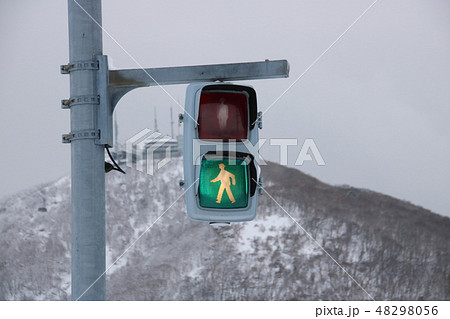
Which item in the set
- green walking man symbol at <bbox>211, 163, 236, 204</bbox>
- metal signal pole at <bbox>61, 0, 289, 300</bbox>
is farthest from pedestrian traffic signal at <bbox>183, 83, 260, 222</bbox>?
metal signal pole at <bbox>61, 0, 289, 300</bbox>

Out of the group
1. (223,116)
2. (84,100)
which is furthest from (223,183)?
(84,100)

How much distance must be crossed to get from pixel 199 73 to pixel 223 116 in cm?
29

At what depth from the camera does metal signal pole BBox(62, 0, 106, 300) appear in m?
4.05

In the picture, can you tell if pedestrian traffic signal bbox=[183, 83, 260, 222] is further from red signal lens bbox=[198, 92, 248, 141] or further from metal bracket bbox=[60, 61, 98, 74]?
metal bracket bbox=[60, 61, 98, 74]

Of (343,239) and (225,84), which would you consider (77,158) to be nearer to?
(225,84)

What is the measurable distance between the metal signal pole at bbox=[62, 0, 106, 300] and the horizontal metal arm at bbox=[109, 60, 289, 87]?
19 centimetres

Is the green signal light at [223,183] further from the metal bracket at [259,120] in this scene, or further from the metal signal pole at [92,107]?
the metal signal pole at [92,107]

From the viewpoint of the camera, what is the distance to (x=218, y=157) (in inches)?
155

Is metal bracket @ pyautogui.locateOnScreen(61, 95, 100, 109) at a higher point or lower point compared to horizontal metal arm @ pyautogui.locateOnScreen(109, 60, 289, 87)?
lower

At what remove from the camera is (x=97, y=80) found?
13.7 feet

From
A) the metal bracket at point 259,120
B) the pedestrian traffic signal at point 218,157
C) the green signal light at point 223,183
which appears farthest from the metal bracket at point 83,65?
the metal bracket at point 259,120

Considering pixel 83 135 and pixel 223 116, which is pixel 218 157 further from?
pixel 83 135

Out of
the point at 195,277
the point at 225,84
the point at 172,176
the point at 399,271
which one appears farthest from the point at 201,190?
the point at 172,176

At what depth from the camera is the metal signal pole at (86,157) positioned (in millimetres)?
4047
